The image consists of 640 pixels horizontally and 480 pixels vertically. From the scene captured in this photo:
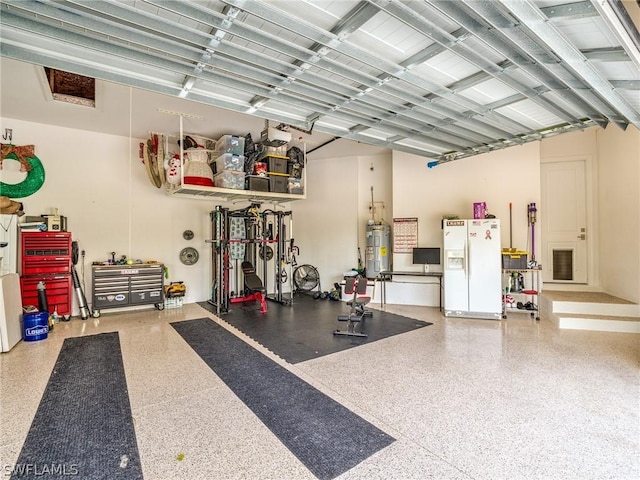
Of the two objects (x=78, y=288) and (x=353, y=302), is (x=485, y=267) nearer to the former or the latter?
(x=353, y=302)

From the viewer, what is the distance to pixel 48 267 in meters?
4.92

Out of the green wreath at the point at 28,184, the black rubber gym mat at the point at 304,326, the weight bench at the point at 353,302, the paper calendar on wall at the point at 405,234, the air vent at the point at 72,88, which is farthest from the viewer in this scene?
the paper calendar on wall at the point at 405,234

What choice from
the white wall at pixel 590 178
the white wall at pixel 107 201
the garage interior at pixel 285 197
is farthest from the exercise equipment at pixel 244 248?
the white wall at pixel 590 178

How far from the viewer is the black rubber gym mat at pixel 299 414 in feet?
6.39

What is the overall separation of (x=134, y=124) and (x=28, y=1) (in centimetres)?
395

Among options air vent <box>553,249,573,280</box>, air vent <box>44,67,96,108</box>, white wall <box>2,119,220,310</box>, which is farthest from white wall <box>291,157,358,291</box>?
air vent <box>44,67,96,108</box>

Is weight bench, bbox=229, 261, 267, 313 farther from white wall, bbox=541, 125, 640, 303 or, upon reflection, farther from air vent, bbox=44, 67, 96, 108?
white wall, bbox=541, 125, 640, 303

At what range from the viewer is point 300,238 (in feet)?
27.3

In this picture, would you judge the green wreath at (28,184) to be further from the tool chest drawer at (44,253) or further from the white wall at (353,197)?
the tool chest drawer at (44,253)

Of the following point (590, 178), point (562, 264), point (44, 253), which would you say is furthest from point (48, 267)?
point (590, 178)

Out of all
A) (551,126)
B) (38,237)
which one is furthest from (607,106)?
(38,237)

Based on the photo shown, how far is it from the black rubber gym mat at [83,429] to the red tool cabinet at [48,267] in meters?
2.10

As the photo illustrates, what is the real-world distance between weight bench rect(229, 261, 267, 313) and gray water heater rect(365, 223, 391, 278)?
7.94 feet

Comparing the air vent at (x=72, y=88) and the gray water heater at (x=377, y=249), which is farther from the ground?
the air vent at (x=72, y=88)
